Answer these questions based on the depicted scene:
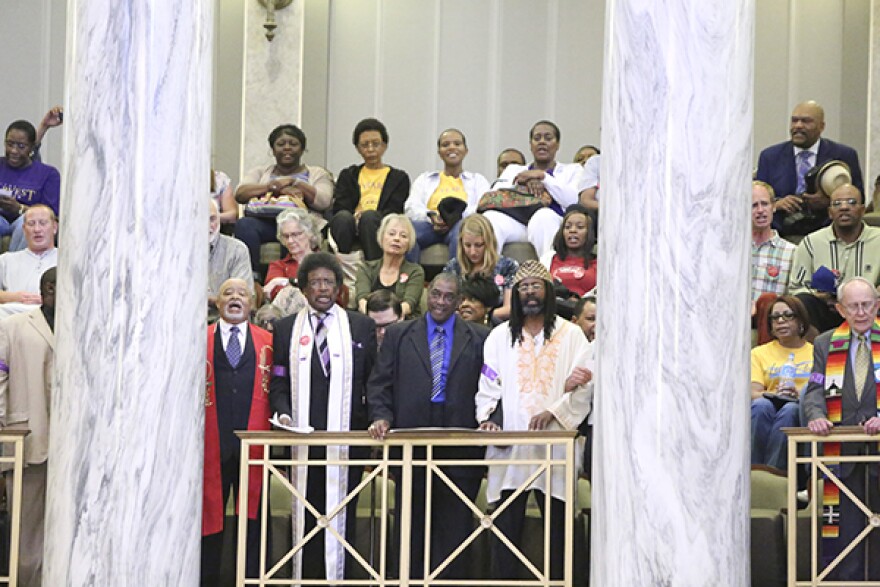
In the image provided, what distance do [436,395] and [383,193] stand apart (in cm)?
417

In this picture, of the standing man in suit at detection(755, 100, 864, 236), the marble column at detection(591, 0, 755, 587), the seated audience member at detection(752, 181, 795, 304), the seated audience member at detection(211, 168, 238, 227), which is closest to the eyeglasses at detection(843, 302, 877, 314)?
the marble column at detection(591, 0, 755, 587)

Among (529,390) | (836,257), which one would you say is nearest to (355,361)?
(529,390)

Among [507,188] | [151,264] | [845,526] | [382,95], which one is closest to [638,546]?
[845,526]

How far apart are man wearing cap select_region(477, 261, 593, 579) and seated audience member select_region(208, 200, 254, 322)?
2705 mm

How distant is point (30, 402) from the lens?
27.7 feet

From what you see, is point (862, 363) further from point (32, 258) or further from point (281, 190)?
point (32, 258)

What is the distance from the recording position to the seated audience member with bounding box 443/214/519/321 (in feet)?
34.6

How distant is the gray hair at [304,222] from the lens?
1105 cm

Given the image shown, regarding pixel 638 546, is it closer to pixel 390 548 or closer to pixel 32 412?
pixel 390 548

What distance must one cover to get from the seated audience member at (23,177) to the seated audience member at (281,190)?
1.45 m

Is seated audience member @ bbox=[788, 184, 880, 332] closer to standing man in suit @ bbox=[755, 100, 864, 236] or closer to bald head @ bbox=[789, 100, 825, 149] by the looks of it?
standing man in suit @ bbox=[755, 100, 864, 236]

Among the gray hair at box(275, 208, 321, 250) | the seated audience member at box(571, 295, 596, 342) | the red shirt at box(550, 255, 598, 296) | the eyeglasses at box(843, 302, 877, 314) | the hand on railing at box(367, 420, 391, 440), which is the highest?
the gray hair at box(275, 208, 321, 250)

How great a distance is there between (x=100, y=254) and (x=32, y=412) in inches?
80.2

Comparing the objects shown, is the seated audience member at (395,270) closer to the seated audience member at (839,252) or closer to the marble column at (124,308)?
the seated audience member at (839,252)
